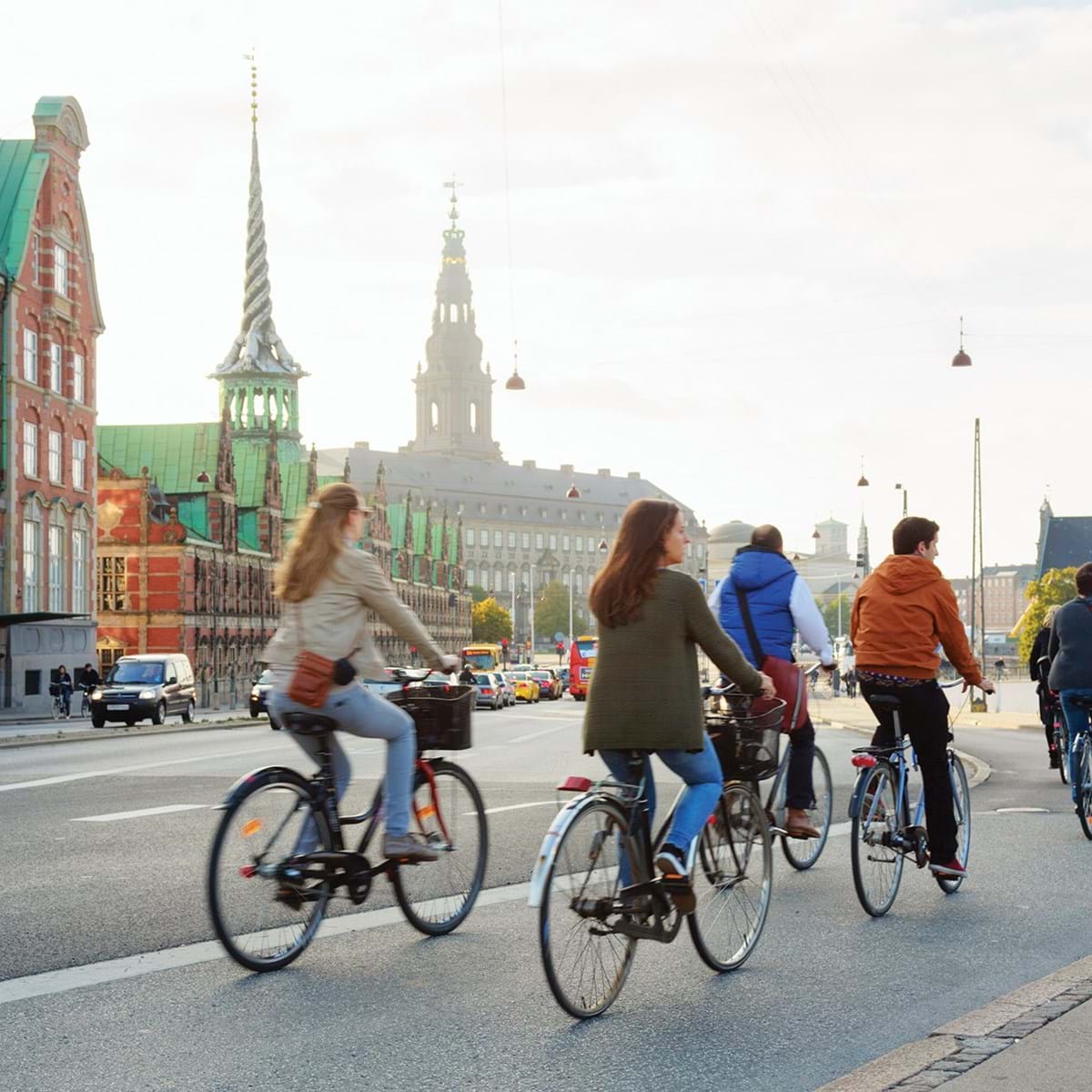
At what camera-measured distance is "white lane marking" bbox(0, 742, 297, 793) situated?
16469 mm

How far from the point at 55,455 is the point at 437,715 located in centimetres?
4976

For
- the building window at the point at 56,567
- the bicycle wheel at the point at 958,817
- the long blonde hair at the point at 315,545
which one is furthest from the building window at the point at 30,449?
the long blonde hair at the point at 315,545

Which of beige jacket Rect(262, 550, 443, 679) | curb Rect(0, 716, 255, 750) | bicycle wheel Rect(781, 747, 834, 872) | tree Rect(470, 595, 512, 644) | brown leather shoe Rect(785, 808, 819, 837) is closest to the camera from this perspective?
beige jacket Rect(262, 550, 443, 679)

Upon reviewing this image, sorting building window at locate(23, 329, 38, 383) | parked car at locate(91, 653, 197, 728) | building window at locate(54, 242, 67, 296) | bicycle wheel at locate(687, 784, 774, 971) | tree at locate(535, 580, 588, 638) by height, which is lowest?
tree at locate(535, 580, 588, 638)

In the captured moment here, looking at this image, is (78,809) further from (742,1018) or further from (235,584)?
(235,584)

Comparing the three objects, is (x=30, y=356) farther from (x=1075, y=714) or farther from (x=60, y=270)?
(x=1075, y=714)

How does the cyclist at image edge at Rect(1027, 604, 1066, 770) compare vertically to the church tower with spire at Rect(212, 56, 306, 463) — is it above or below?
below

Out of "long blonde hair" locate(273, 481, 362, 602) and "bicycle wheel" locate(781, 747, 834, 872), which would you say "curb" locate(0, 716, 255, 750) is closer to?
"bicycle wheel" locate(781, 747, 834, 872)

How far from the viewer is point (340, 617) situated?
7.00 meters

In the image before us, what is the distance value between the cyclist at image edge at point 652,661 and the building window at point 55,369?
50320mm

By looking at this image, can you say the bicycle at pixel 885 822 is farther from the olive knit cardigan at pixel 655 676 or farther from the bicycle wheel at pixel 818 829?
A: the olive knit cardigan at pixel 655 676

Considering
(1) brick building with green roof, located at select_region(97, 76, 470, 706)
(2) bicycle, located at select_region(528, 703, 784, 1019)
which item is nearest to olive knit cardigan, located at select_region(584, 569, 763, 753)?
(2) bicycle, located at select_region(528, 703, 784, 1019)

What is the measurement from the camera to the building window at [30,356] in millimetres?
52594

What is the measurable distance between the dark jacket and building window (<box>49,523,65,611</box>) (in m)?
46.1
